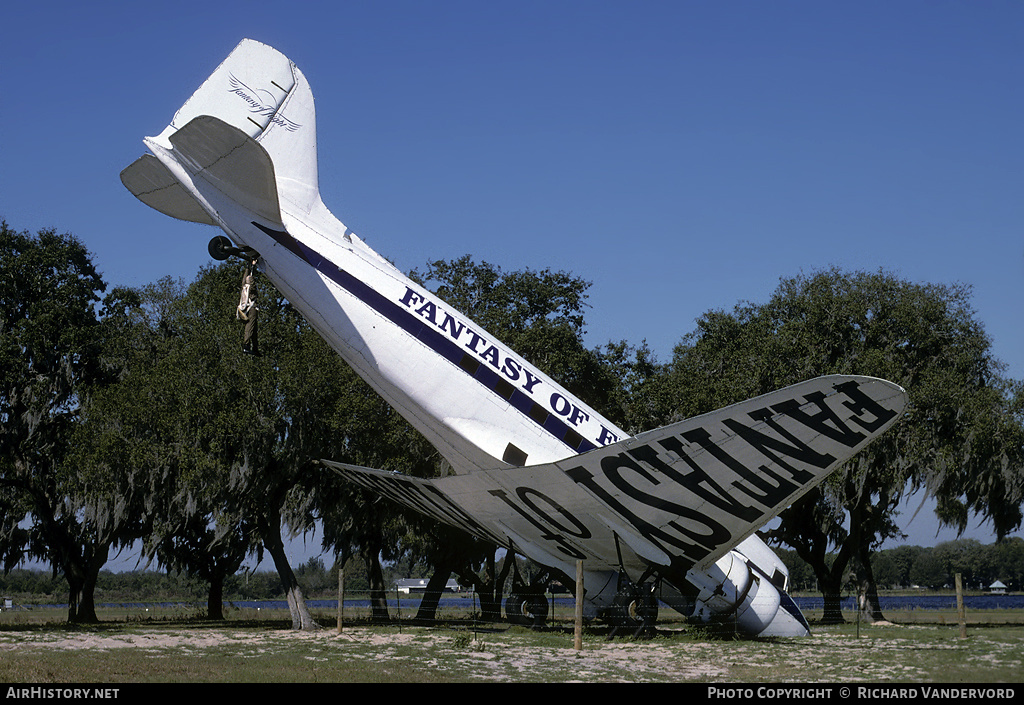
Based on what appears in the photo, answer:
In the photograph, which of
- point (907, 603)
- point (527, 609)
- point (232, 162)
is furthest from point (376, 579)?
point (907, 603)

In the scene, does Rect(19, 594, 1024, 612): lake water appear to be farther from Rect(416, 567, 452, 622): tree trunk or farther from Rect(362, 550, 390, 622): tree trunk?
Rect(362, 550, 390, 622): tree trunk

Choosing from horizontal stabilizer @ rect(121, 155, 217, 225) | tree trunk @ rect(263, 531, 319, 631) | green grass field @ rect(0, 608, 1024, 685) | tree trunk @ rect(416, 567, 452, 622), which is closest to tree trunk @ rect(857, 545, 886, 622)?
green grass field @ rect(0, 608, 1024, 685)

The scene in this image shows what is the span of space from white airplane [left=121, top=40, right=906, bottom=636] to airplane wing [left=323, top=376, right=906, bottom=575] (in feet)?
0.12

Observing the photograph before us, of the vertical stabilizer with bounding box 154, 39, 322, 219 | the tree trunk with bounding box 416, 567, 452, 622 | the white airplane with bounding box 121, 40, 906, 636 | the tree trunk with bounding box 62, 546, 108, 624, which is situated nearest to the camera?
the white airplane with bounding box 121, 40, 906, 636

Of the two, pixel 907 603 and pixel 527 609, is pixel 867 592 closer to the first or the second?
pixel 907 603

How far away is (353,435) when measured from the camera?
25.0 meters

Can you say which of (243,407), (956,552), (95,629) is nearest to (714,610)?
(243,407)

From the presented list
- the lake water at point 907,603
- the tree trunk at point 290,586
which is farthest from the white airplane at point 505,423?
the lake water at point 907,603

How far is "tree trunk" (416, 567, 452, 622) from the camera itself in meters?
29.0

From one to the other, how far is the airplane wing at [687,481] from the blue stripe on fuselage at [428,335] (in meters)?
1.32

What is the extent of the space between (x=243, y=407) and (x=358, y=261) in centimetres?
763

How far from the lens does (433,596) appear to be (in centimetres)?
2933

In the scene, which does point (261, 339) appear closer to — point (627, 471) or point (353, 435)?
point (353, 435)

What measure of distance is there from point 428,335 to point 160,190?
575 centimetres
